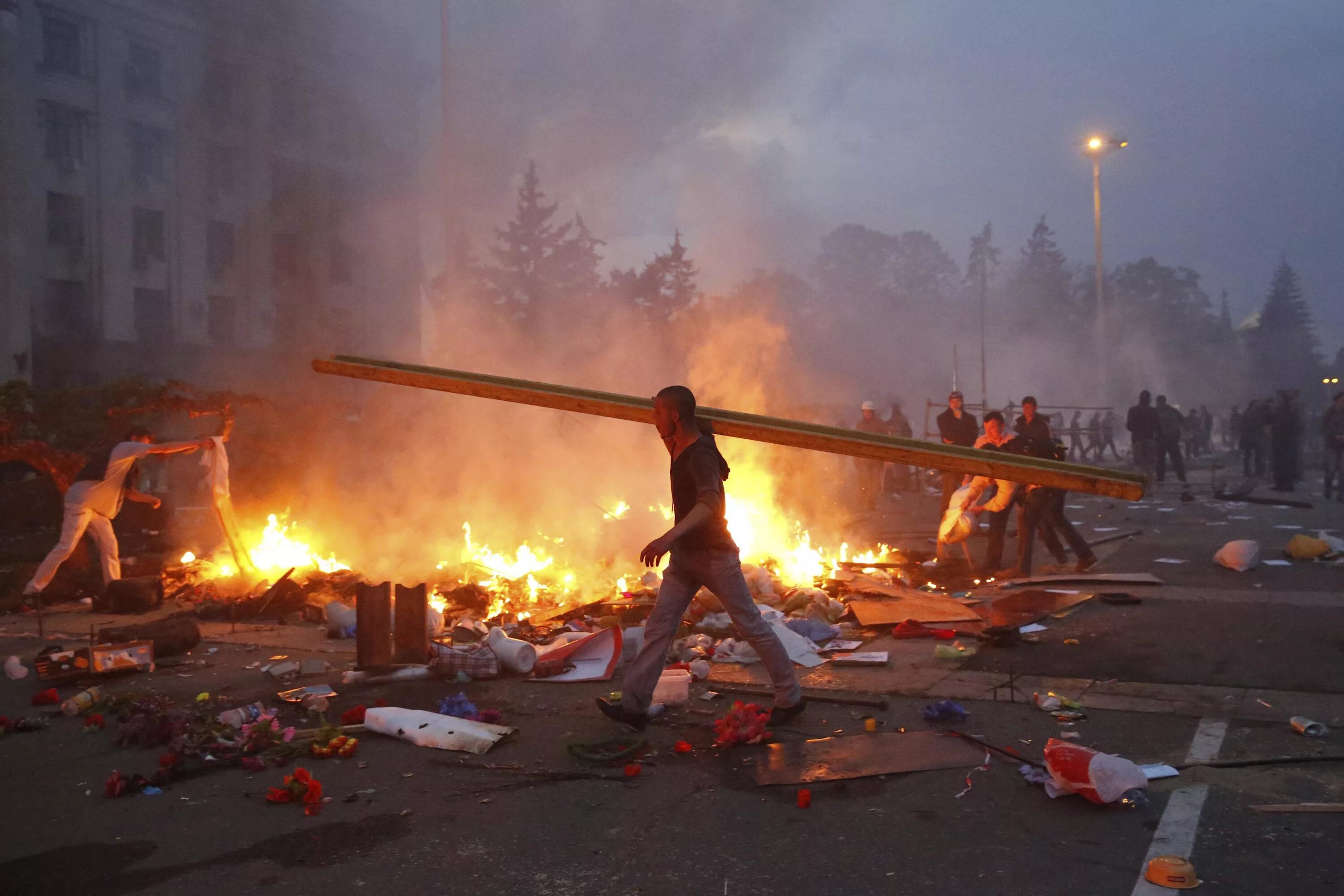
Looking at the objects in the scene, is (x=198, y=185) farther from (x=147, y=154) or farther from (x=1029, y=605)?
(x=1029, y=605)

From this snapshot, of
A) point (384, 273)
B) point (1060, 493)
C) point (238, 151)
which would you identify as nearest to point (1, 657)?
point (1060, 493)

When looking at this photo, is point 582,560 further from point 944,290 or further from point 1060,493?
point 944,290

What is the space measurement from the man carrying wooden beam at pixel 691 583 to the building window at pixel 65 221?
2337cm

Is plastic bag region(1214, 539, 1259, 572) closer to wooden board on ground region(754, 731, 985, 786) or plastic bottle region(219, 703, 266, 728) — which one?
wooden board on ground region(754, 731, 985, 786)

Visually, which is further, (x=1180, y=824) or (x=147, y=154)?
(x=147, y=154)

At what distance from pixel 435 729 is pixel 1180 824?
3275 mm

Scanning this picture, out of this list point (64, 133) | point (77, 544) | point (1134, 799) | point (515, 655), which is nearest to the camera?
point (1134, 799)

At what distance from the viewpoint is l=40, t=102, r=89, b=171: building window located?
21.9 metres

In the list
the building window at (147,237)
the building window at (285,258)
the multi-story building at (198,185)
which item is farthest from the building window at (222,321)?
the building window at (147,237)

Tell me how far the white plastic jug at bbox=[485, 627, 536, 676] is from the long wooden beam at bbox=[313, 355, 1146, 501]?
1.63 meters

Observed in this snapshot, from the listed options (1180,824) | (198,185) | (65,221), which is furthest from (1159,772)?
(198,185)

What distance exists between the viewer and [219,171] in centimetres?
2456

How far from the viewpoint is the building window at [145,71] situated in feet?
74.6

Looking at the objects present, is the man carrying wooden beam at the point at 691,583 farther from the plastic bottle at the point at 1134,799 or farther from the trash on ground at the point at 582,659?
the plastic bottle at the point at 1134,799
